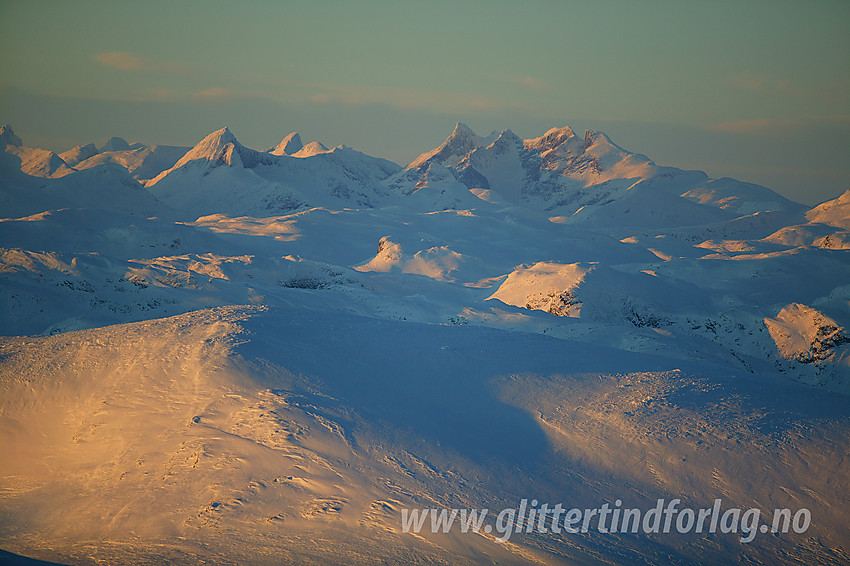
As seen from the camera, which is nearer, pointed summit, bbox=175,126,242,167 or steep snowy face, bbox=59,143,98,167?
pointed summit, bbox=175,126,242,167

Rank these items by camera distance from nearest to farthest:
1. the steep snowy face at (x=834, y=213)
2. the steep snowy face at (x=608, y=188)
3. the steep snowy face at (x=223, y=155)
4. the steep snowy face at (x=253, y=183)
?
1. the steep snowy face at (x=834, y=213)
2. the steep snowy face at (x=608, y=188)
3. the steep snowy face at (x=253, y=183)
4. the steep snowy face at (x=223, y=155)

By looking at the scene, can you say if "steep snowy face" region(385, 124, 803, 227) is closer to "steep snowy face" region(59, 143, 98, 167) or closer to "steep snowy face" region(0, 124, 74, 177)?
"steep snowy face" region(0, 124, 74, 177)

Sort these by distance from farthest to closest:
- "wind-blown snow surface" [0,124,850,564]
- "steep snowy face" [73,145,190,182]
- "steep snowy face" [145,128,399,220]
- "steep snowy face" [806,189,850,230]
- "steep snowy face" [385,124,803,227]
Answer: "steep snowy face" [73,145,190,182] < "steep snowy face" [145,128,399,220] < "steep snowy face" [385,124,803,227] < "steep snowy face" [806,189,850,230] < "wind-blown snow surface" [0,124,850,564]

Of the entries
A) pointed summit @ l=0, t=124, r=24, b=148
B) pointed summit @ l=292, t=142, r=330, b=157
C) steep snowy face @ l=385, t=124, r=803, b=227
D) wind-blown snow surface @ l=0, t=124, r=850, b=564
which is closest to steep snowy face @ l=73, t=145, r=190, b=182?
pointed summit @ l=0, t=124, r=24, b=148

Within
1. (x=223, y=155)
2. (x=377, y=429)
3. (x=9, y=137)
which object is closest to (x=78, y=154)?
(x=9, y=137)

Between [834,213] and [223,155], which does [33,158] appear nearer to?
[223,155]

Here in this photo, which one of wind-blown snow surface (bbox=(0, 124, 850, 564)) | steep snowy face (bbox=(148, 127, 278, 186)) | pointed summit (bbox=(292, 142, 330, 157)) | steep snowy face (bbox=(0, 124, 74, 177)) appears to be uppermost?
pointed summit (bbox=(292, 142, 330, 157))

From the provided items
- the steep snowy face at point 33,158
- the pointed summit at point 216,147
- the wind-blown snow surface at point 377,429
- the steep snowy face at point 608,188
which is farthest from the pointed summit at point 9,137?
the wind-blown snow surface at point 377,429

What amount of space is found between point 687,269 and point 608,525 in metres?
38.3

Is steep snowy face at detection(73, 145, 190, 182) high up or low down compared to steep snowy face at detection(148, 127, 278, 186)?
down

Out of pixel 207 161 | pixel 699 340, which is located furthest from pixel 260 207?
pixel 699 340

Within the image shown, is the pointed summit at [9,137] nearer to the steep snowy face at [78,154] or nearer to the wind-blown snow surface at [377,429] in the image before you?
the steep snowy face at [78,154]

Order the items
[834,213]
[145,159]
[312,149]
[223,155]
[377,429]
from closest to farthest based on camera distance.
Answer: [377,429]
[834,213]
[223,155]
[145,159]
[312,149]

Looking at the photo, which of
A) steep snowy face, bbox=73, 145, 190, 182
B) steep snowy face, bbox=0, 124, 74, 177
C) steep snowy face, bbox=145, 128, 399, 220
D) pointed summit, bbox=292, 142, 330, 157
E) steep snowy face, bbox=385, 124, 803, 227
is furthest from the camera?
pointed summit, bbox=292, 142, 330, 157
